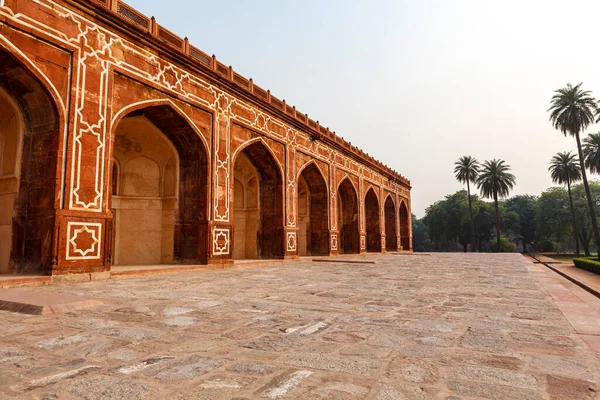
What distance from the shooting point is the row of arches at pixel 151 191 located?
7820 mm

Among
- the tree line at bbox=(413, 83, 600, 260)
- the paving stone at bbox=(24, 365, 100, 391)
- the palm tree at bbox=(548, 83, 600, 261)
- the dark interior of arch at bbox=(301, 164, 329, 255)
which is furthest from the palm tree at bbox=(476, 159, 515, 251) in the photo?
the paving stone at bbox=(24, 365, 100, 391)

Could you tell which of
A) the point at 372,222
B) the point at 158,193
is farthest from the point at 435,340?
the point at 372,222

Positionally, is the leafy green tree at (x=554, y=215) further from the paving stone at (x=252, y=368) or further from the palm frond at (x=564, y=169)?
the paving stone at (x=252, y=368)

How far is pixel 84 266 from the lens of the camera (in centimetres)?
784

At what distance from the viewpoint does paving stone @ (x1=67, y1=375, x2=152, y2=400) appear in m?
1.87

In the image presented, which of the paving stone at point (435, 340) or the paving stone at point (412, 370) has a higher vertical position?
the paving stone at point (412, 370)

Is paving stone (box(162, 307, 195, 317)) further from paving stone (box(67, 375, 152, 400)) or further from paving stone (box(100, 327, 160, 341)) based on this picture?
paving stone (box(67, 375, 152, 400))

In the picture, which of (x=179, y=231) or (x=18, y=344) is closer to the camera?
(x=18, y=344)

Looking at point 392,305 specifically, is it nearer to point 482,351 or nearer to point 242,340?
point 482,351

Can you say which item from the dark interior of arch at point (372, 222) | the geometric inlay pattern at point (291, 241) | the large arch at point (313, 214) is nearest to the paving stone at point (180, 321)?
the geometric inlay pattern at point (291, 241)

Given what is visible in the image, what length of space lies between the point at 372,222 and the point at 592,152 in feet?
79.9

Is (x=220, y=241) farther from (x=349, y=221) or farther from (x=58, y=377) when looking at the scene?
(x=349, y=221)

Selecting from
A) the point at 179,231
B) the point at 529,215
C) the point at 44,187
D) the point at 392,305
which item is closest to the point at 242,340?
the point at 392,305

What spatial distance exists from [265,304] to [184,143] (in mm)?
8445
